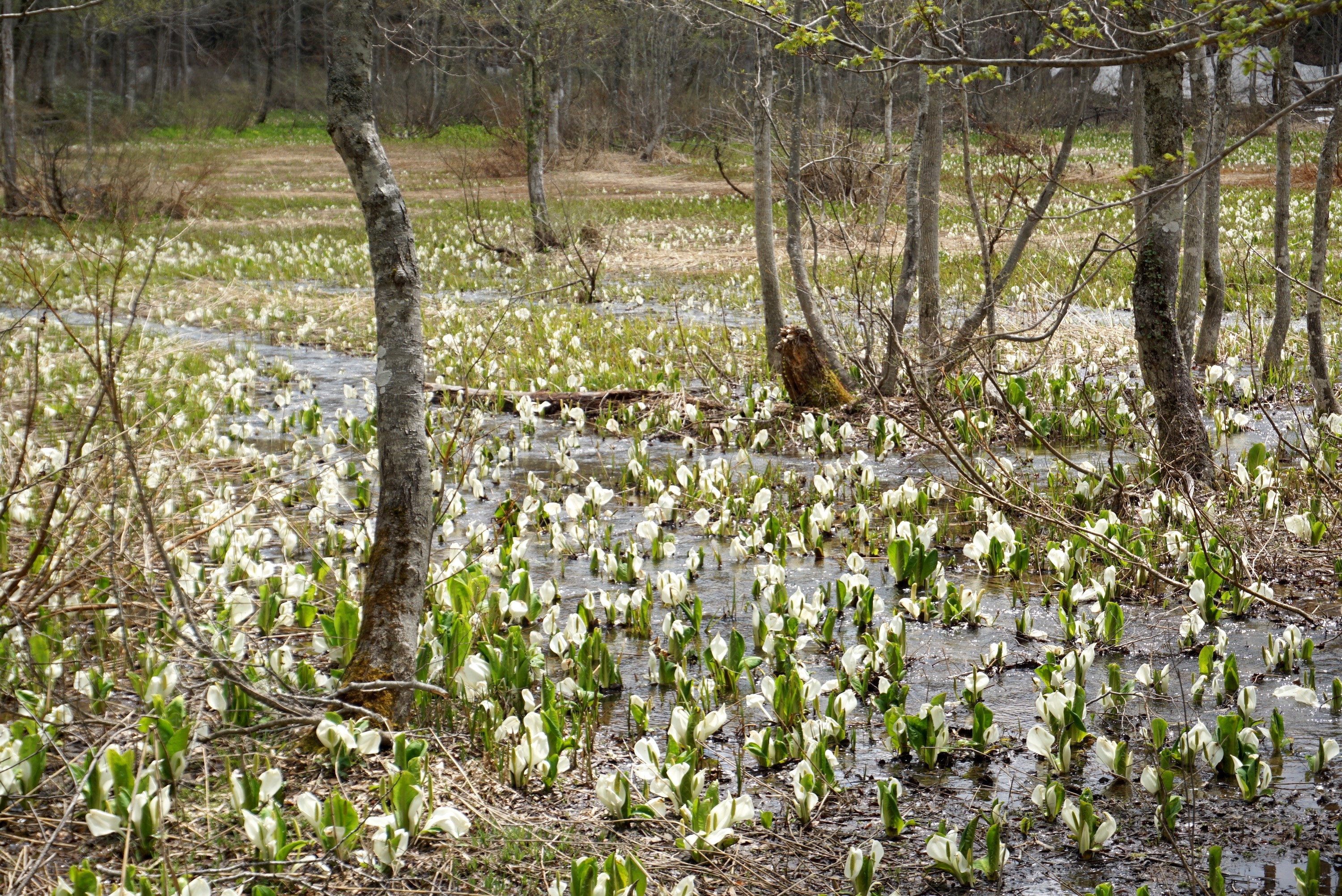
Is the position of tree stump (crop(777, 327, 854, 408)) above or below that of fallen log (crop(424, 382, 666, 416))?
above

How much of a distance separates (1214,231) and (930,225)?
90.1 inches

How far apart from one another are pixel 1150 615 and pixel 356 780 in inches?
128

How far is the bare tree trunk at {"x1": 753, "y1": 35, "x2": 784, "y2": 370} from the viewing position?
27.0ft

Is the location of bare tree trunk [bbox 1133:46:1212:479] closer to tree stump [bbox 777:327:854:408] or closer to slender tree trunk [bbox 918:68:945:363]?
slender tree trunk [bbox 918:68:945:363]

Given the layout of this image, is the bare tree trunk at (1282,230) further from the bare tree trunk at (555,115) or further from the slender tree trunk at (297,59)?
the slender tree trunk at (297,59)

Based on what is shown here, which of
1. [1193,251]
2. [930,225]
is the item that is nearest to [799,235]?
[930,225]

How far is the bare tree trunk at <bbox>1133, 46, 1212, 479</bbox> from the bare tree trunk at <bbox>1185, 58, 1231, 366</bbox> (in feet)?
5.99

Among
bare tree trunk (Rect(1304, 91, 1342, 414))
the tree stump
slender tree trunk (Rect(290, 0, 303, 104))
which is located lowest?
the tree stump

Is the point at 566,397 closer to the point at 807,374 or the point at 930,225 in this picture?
the point at 807,374

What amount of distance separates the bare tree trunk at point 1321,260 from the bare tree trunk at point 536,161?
12944mm

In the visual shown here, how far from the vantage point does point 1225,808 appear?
327 centimetres

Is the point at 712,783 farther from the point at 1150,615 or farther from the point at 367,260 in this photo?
the point at 367,260

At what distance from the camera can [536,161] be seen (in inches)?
742

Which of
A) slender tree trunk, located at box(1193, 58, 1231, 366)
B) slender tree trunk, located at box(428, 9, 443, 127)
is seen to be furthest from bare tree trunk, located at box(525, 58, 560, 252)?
slender tree trunk, located at box(428, 9, 443, 127)
